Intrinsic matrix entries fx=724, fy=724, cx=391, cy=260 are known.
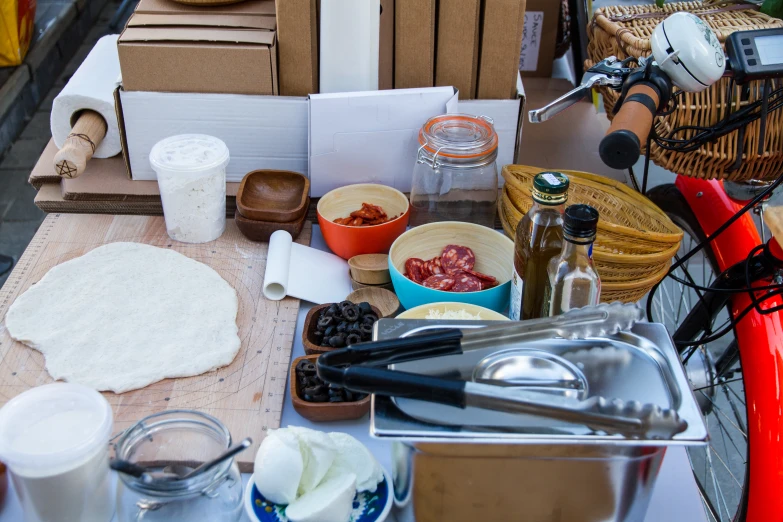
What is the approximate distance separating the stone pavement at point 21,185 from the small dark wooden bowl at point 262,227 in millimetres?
1490

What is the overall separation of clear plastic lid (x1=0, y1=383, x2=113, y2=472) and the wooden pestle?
2.17 ft

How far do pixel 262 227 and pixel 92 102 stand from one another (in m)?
0.48

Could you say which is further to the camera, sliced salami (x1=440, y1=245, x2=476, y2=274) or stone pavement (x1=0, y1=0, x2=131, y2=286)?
stone pavement (x1=0, y1=0, x2=131, y2=286)

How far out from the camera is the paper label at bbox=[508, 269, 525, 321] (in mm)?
1068

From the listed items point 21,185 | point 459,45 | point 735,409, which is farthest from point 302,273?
point 21,185

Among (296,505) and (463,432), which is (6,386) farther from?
(463,432)

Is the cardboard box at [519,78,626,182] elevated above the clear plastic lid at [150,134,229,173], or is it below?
below

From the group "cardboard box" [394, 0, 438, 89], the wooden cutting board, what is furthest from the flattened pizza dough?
"cardboard box" [394, 0, 438, 89]

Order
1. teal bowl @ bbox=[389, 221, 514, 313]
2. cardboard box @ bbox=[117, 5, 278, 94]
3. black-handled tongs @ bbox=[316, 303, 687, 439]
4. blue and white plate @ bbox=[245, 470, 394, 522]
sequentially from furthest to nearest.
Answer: cardboard box @ bbox=[117, 5, 278, 94] < teal bowl @ bbox=[389, 221, 514, 313] < blue and white plate @ bbox=[245, 470, 394, 522] < black-handled tongs @ bbox=[316, 303, 687, 439]

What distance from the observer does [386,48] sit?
57.1 inches

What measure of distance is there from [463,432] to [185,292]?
0.70 metres

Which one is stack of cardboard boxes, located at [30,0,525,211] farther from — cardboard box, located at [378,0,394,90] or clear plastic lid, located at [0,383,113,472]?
clear plastic lid, located at [0,383,113,472]

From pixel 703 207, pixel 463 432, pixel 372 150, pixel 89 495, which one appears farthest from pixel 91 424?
pixel 703 207

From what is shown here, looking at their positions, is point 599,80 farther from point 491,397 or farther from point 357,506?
point 357,506
